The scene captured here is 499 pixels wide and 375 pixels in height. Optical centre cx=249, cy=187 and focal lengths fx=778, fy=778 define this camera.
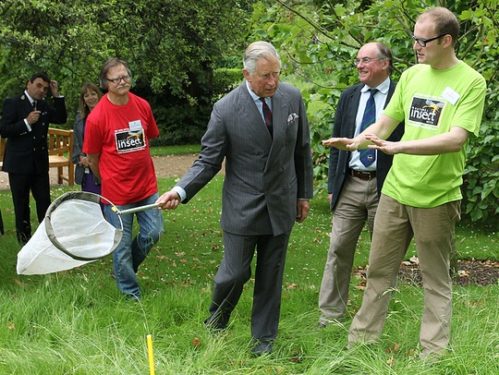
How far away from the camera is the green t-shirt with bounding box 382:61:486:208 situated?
443 cm

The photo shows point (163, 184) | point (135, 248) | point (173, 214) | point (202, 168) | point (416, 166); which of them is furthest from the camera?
point (163, 184)

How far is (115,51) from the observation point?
29.5 ft

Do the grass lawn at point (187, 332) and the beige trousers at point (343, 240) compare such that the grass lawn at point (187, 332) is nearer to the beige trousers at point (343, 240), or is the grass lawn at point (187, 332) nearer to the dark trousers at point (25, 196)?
the beige trousers at point (343, 240)

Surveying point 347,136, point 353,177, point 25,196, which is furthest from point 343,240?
point 25,196

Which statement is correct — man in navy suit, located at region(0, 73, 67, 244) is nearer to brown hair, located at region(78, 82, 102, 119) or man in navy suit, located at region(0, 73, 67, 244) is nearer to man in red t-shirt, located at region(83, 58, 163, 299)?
brown hair, located at region(78, 82, 102, 119)

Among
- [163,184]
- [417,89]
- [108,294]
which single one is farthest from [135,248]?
[163,184]

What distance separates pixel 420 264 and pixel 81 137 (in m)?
4.63

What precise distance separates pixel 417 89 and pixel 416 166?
46cm

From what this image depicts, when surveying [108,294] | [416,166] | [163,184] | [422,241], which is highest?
[416,166]

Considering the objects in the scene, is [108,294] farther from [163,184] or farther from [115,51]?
[163,184]

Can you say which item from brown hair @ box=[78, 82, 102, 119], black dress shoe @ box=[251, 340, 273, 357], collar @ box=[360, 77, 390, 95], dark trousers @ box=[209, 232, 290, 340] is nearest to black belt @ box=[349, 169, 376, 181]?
collar @ box=[360, 77, 390, 95]

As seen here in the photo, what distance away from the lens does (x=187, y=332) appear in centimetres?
519

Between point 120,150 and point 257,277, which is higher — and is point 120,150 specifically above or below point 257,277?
above

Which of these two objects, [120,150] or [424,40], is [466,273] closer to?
[120,150]
